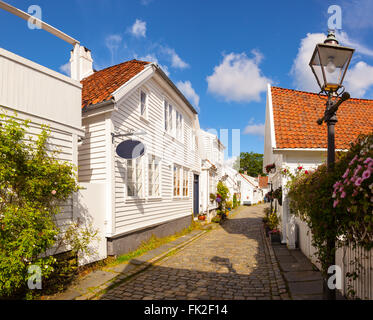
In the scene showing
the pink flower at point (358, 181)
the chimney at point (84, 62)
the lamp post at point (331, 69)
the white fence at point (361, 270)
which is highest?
the chimney at point (84, 62)

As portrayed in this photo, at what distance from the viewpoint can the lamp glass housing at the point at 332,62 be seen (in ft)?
12.2

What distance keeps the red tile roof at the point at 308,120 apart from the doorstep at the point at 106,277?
19.0 feet

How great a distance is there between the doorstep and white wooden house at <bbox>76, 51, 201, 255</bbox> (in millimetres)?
635

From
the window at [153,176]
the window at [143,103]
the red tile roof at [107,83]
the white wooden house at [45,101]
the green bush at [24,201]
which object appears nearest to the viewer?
the green bush at [24,201]

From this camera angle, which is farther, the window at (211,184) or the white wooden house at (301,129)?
the window at (211,184)

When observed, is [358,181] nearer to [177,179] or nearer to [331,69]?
[331,69]

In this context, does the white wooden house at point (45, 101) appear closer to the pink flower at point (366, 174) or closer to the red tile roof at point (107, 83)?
the red tile roof at point (107, 83)

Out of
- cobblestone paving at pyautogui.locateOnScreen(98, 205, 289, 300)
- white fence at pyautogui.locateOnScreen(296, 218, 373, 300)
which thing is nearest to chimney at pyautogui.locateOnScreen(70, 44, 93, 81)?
cobblestone paving at pyautogui.locateOnScreen(98, 205, 289, 300)

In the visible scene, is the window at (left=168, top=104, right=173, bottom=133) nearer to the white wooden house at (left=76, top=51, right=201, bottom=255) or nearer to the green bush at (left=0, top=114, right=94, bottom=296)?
the white wooden house at (left=76, top=51, right=201, bottom=255)

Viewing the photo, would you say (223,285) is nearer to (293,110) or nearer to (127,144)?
(127,144)

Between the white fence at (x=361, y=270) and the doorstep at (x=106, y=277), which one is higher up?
the white fence at (x=361, y=270)

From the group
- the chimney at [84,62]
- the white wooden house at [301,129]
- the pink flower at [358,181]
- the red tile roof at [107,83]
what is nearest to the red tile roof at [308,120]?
the white wooden house at [301,129]

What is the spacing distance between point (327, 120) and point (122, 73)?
7.64 m

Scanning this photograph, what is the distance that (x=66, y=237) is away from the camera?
5.77m
